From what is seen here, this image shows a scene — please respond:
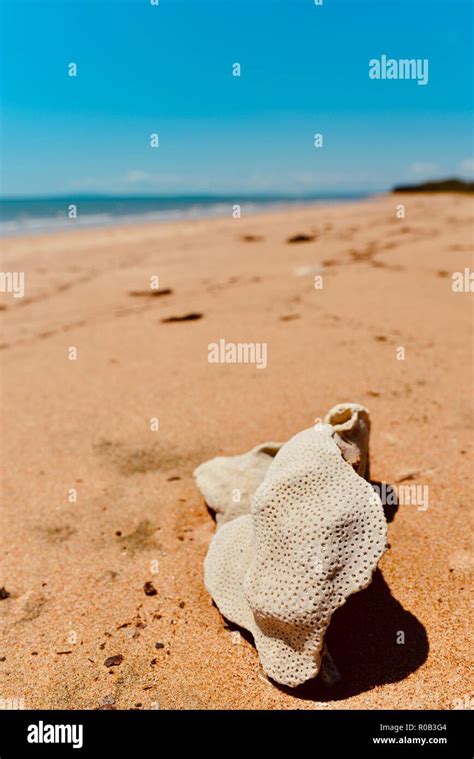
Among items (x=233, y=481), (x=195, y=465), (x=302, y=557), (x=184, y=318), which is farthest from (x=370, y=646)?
(x=184, y=318)

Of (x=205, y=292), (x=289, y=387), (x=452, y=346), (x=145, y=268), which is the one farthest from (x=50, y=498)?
(x=145, y=268)

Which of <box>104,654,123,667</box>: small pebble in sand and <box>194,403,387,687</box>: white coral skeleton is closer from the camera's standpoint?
<box>194,403,387,687</box>: white coral skeleton

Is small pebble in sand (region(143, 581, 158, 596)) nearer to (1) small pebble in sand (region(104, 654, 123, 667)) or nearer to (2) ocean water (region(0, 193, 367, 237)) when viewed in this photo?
(1) small pebble in sand (region(104, 654, 123, 667))

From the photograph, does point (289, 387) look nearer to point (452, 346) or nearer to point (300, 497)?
point (452, 346)

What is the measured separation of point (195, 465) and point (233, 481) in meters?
0.71

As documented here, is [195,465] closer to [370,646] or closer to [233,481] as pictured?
[233,481]

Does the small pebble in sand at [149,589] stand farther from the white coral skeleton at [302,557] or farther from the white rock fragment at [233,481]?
the white rock fragment at [233,481]

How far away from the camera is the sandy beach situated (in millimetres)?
2477

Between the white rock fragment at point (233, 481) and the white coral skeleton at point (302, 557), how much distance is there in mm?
452

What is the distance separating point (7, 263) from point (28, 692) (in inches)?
481

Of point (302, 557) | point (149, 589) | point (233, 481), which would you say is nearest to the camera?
point (302, 557)

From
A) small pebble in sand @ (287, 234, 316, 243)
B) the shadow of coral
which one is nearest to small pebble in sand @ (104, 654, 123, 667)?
the shadow of coral

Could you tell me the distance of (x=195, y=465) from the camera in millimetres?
3990

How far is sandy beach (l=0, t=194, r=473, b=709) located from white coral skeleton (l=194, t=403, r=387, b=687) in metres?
0.15
